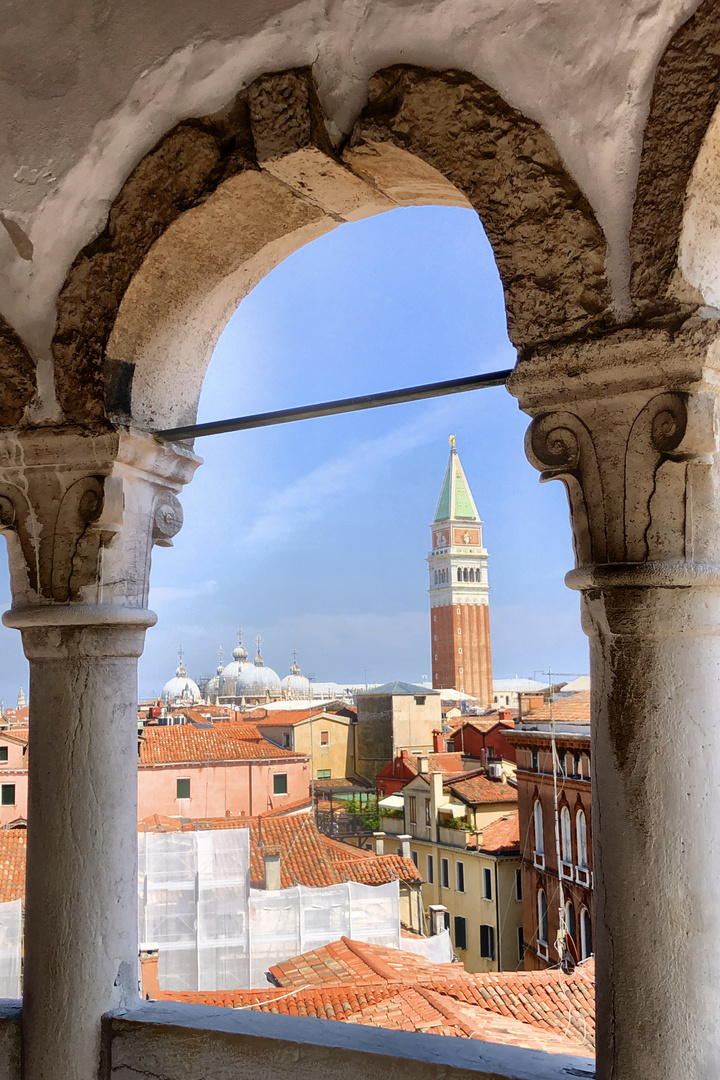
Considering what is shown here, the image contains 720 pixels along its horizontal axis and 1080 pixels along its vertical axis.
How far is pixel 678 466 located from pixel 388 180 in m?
1.02

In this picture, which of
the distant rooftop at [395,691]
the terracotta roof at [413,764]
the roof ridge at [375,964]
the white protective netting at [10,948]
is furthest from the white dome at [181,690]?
the roof ridge at [375,964]

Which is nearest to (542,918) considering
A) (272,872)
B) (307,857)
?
(307,857)

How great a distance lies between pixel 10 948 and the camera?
8711mm

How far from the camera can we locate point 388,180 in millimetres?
2189

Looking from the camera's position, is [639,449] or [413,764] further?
[413,764]

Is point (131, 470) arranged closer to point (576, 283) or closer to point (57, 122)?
point (57, 122)

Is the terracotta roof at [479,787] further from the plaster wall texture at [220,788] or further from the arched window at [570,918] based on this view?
the plaster wall texture at [220,788]

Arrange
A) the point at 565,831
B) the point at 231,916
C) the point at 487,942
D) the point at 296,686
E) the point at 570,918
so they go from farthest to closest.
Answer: the point at 296,686 < the point at 487,942 < the point at 570,918 < the point at 565,831 < the point at 231,916

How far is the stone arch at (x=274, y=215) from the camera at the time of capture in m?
1.79

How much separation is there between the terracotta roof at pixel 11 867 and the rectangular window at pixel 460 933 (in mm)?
6875

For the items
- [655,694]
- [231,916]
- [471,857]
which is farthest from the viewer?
[471,857]

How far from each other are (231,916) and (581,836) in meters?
4.09

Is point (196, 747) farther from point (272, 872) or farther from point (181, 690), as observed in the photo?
point (181, 690)

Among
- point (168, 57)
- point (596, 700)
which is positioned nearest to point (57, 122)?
point (168, 57)
